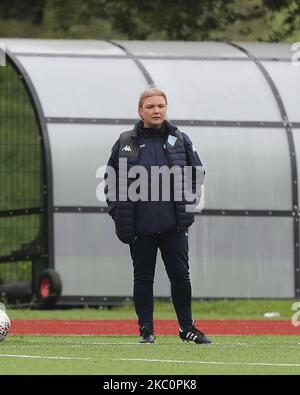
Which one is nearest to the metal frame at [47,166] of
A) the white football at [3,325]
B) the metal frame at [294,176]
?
the metal frame at [294,176]

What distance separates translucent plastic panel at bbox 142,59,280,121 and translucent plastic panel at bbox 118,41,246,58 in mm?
349

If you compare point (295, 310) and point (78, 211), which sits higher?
point (78, 211)

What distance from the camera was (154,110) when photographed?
12.4 metres

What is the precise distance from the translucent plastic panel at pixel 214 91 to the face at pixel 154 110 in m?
10.3

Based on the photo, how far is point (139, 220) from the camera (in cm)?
1241

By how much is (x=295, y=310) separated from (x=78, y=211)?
11.4 ft

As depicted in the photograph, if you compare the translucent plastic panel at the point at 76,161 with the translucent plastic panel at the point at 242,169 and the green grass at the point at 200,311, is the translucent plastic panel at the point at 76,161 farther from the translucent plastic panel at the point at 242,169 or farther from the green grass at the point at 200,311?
the green grass at the point at 200,311

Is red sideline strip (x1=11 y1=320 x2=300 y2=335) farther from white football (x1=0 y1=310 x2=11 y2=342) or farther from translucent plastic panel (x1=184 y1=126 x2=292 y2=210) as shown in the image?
translucent plastic panel (x1=184 y1=126 x2=292 y2=210)

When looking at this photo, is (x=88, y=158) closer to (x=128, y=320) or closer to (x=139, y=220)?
(x=128, y=320)

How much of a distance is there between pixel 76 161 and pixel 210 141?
2.12 metres

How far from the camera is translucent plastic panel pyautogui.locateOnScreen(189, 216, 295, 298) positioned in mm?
22344

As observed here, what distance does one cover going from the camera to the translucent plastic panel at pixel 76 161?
71.6 ft

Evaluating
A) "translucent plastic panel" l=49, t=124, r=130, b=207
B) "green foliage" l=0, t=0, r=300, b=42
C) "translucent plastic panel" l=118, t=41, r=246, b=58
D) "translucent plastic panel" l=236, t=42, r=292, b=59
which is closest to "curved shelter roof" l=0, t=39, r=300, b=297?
"translucent plastic panel" l=49, t=124, r=130, b=207

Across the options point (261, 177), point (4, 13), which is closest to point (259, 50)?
point (261, 177)
